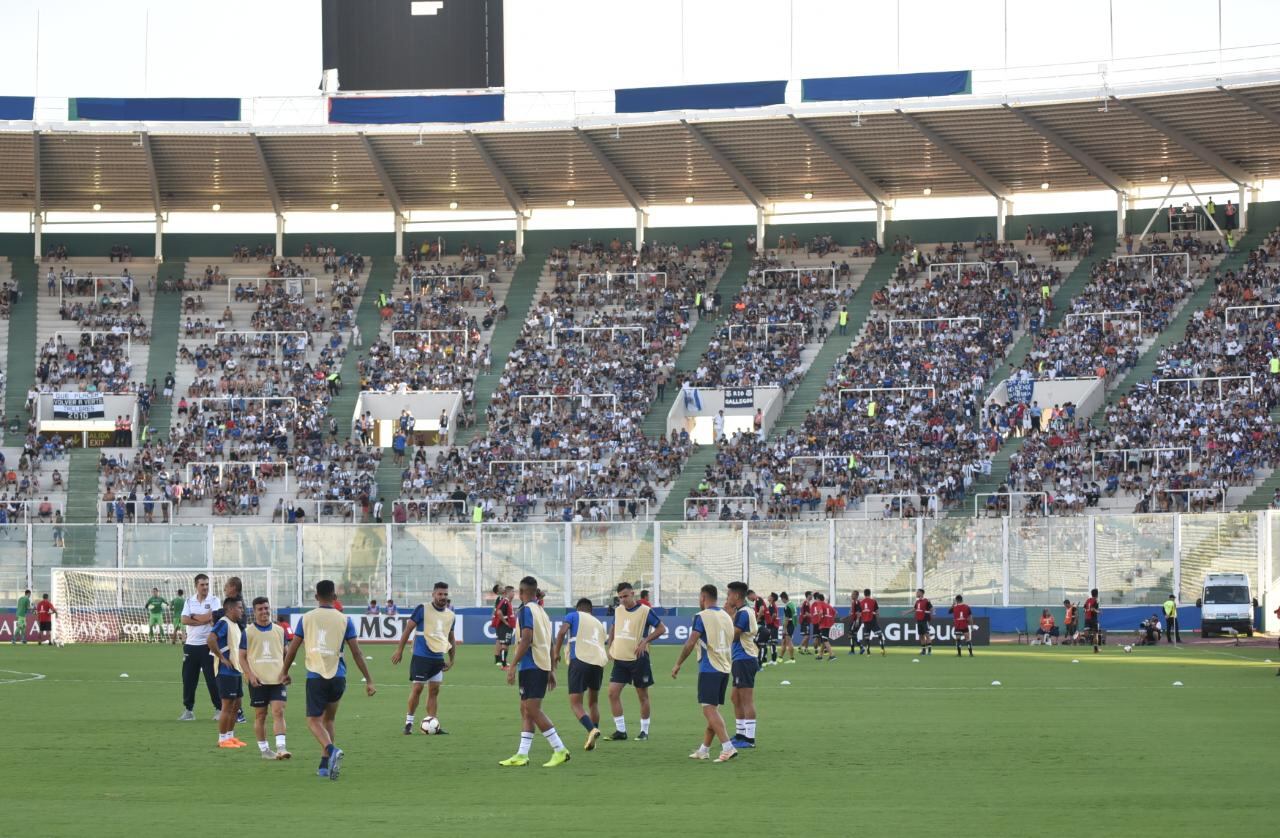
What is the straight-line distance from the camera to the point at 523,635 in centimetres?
1739

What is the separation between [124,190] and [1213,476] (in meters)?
43.4

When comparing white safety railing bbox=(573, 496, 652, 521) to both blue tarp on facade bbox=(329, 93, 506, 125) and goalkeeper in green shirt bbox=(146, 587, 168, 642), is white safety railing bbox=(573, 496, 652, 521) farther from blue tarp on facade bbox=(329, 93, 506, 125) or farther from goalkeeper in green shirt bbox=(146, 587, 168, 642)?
blue tarp on facade bbox=(329, 93, 506, 125)

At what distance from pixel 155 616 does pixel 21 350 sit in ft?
71.9

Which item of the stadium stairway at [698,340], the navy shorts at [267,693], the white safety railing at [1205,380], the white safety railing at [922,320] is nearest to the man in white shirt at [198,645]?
the navy shorts at [267,693]

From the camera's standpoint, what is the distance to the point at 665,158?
64.8 metres

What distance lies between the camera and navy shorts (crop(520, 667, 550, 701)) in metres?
17.3

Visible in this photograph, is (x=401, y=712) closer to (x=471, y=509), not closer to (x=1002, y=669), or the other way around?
(x=1002, y=669)

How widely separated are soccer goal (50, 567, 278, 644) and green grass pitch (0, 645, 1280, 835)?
1836cm

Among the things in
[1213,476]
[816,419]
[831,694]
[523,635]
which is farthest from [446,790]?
[816,419]

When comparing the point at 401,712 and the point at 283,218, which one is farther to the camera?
the point at 283,218

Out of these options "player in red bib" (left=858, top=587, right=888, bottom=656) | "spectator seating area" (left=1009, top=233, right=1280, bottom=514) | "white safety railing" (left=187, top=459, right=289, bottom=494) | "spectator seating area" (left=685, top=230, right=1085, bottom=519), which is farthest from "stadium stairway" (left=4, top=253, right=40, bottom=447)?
"spectator seating area" (left=1009, top=233, right=1280, bottom=514)

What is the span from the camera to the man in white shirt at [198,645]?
22062mm

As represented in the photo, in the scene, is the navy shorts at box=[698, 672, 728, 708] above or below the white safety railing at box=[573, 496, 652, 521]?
below

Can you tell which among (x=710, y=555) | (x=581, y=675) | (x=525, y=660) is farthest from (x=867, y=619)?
(x=525, y=660)
